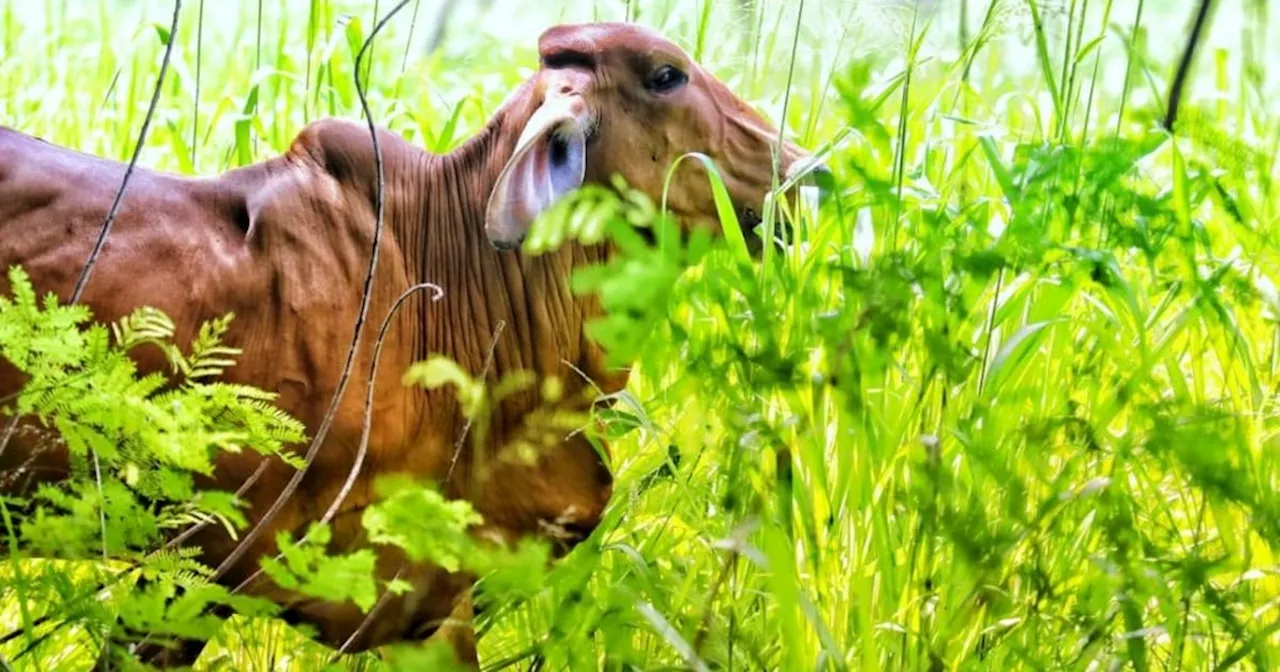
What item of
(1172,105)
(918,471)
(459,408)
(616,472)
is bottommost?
(616,472)

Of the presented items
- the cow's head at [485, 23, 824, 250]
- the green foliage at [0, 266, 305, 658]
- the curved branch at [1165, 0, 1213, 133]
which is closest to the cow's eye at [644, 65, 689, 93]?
the cow's head at [485, 23, 824, 250]

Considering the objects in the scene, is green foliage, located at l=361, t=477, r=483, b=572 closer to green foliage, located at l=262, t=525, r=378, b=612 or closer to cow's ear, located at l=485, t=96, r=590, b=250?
green foliage, located at l=262, t=525, r=378, b=612

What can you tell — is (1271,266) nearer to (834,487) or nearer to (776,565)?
(834,487)

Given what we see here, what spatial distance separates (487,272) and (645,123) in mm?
340

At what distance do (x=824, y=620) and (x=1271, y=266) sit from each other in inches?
45.9

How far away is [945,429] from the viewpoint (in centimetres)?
189

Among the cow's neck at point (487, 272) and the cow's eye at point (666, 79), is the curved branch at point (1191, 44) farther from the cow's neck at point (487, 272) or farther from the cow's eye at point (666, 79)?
the cow's neck at point (487, 272)

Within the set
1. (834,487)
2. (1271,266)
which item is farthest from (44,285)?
(1271,266)

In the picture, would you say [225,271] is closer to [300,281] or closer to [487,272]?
[300,281]

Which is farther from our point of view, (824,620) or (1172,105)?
(1172,105)

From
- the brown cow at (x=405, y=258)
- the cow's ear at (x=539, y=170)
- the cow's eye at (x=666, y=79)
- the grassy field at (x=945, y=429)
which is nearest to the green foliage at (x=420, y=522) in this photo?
the grassy field at (x=945, y=429)

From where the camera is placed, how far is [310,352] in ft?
7.72

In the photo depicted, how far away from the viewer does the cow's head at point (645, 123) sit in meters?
2.52

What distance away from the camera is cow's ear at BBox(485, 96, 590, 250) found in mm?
2426
